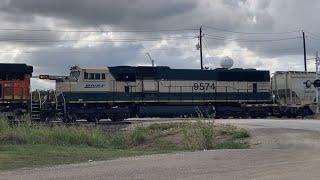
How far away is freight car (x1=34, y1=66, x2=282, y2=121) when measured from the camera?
116 feet

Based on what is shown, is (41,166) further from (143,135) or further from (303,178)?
(143,135)

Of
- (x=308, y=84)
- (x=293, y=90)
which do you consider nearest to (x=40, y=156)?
(x=293, y=90)

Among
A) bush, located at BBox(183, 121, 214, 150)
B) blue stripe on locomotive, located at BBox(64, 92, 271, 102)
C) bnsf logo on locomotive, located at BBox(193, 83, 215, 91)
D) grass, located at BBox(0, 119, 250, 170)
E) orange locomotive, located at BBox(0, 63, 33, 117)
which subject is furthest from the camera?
bnsf logo on locomotive, located at BBox(193, 83, 215, 91)

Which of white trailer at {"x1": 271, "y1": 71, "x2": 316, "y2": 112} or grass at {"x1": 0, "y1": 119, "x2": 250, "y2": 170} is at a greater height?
white trailer at {"x1": 271, "y1": 71, "x2": 316, "y2": 112}

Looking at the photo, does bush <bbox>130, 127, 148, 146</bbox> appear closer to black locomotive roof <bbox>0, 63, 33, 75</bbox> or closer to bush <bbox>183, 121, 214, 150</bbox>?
bush <bbox>183, 121, 214, 150</bbox>

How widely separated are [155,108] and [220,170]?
26.4 metres

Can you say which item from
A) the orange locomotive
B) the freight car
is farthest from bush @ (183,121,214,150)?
the orange locomotive

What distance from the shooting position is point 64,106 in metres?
34.4

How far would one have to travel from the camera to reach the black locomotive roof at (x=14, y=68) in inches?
1296

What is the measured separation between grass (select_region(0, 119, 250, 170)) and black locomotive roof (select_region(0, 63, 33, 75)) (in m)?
10.3

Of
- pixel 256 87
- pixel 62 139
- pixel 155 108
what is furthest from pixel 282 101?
pixel 62 139

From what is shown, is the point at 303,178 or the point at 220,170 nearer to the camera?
the point at 303,178

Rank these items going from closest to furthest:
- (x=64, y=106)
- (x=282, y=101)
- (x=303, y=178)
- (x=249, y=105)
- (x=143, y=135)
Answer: (x=303, y=178)
(x=143, y=135)
(x=64, y=106)
(x=249, y=105)
(x=282, y=101)

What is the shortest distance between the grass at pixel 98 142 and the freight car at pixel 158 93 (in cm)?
949
